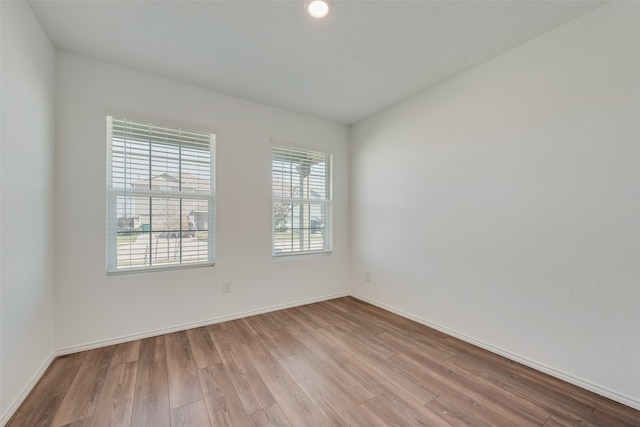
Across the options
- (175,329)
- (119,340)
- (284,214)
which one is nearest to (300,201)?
(284,214)

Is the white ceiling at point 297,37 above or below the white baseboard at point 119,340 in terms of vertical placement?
above

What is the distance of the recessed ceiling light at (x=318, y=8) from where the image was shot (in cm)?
162

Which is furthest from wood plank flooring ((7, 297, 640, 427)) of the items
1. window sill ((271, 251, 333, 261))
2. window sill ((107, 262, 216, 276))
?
window sill ((271, 251, 333, 261))

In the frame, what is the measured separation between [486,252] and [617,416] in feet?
3.81

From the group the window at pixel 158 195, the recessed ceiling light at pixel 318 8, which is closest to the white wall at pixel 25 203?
the window at pixel 158 195

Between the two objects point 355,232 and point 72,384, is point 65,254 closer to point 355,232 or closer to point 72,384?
point 72,384

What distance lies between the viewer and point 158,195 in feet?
8.07

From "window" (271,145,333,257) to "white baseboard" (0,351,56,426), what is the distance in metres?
2.03

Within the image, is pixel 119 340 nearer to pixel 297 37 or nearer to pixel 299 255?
pixel 299 255

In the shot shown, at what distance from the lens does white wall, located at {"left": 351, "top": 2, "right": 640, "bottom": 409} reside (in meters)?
1.60

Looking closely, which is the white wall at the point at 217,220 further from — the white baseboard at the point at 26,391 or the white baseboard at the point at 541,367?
the white baseboard at the point at 541,367

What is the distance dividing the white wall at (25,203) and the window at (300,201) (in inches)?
76.1

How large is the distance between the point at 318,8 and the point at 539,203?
6.92ft

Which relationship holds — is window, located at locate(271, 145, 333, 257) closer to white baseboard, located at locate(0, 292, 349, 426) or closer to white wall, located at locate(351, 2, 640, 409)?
white baseboard, located at locate(0, 292, 349, 426)
